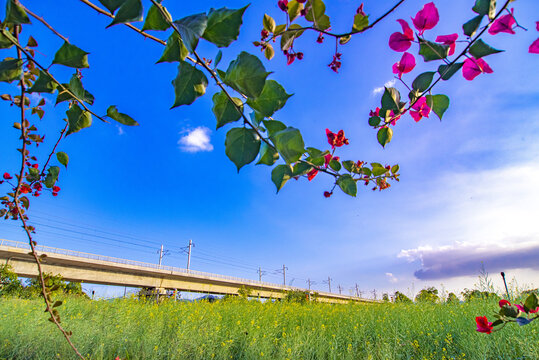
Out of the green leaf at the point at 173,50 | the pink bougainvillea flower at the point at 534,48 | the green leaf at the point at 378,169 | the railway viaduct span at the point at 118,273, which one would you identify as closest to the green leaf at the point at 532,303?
the green leaf at the point at 378,169

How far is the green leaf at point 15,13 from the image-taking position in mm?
407

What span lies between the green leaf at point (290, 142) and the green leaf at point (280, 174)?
119 millimetres

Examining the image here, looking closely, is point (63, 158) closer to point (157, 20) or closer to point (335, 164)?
point (157, 20)

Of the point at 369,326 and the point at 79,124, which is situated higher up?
the point at 79,124

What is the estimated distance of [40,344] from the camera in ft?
11.7

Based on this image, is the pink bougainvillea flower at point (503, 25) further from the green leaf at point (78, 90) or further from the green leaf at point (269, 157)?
the green leaf at point (78, 90)

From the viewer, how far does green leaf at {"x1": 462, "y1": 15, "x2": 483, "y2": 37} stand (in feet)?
1.49

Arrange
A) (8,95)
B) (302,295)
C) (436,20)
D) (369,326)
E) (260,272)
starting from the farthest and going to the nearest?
(260,272), (302,295), (369,326), (8,95), (436,20)

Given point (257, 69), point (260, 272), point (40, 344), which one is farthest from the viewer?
point (260, 272)

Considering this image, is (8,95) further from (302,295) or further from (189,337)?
(302,295)

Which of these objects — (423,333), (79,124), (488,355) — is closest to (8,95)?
(79,124)

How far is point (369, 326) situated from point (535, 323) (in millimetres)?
2227

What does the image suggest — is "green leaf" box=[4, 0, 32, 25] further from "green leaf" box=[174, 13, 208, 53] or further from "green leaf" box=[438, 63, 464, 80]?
"green leaf" box=[438, 63, 464, 80]

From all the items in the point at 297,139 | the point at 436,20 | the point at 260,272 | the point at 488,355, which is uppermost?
the point at 260,272
